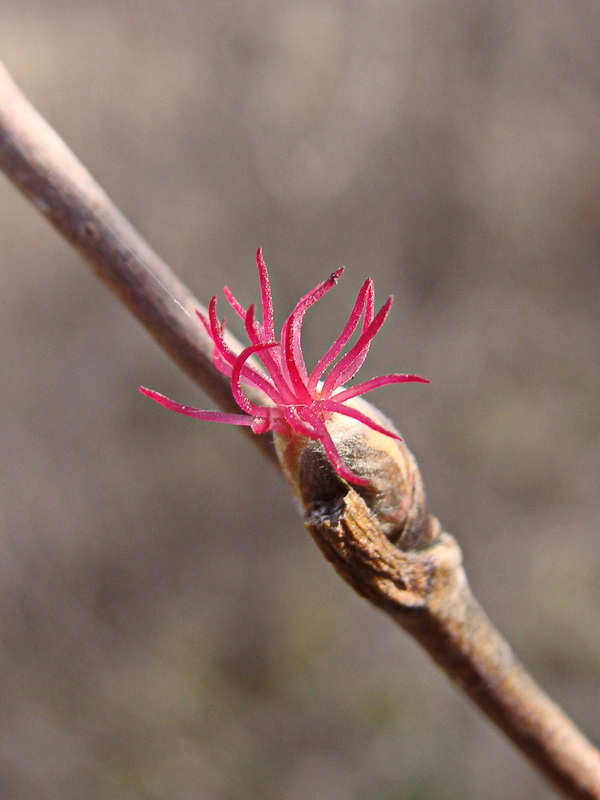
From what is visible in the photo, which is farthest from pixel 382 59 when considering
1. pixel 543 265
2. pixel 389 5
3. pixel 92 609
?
pixel 92 609

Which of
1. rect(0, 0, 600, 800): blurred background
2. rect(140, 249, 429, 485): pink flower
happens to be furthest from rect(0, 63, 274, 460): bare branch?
rect(0, 0, 600, 800): blurred background

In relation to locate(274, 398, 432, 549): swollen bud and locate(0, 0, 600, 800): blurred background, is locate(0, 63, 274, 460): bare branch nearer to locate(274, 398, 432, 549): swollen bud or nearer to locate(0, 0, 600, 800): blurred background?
locate(274, 398, 432, 549): swollen bud

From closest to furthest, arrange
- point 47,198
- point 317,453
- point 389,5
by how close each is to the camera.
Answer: point 317,453 → point 47,198 → point 389,5

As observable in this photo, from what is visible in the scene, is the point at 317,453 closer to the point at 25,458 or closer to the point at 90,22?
the point at 25,458

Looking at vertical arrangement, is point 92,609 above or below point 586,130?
below

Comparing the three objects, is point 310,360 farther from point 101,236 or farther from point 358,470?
point 358,470

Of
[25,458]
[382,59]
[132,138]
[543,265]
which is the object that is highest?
[382,59]

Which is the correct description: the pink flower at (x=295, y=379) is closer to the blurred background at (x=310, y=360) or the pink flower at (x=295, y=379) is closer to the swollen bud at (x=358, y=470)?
the swollen bud at (x=358, y=470)

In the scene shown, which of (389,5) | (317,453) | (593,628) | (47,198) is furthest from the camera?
(389,5)

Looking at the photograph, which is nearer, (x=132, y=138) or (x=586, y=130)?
(x=586, y=130)
